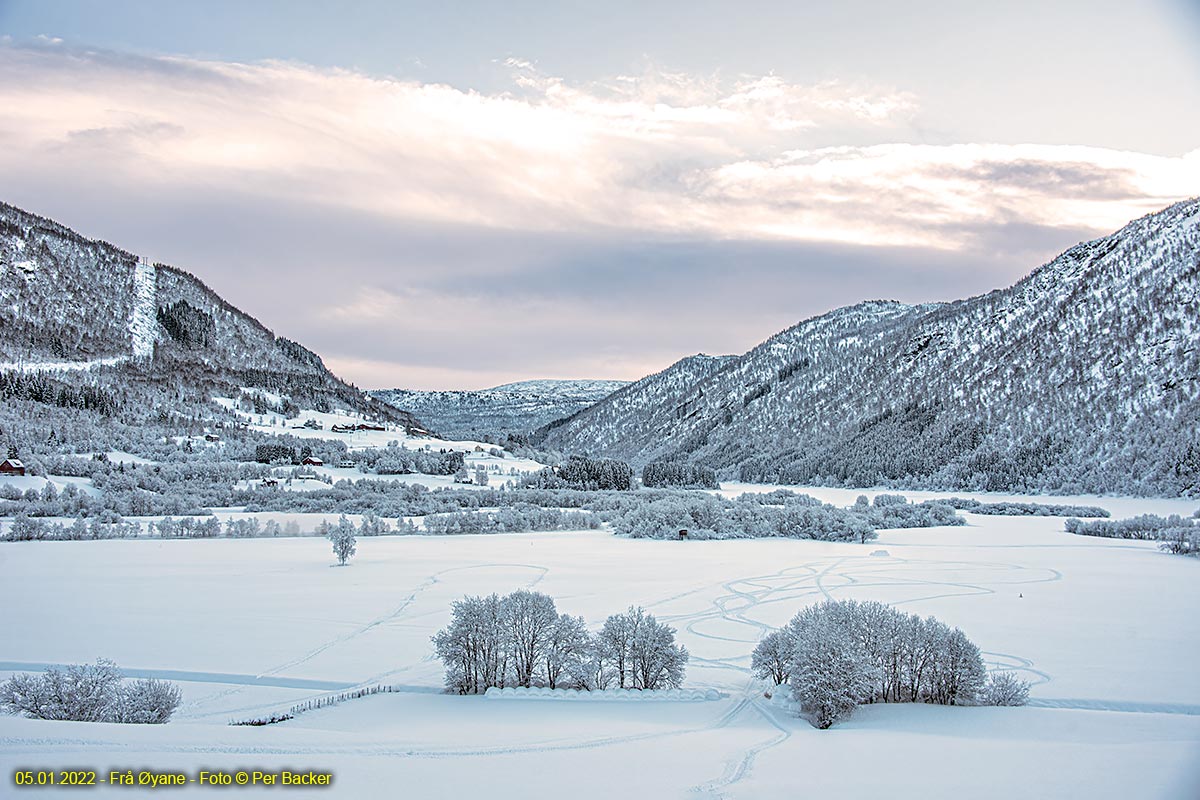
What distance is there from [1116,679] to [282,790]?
14.0m

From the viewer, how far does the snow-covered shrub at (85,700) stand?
428 inches

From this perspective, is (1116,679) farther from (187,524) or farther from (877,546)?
(187,524)

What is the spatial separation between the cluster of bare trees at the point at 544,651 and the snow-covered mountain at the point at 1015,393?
167 feet

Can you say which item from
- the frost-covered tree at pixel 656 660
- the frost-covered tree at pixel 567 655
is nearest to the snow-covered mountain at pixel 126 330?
the frost-covered tree at pixel 567 655

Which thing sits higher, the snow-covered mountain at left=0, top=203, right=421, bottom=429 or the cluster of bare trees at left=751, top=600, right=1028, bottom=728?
the snow-covered mountain at left=0, top=203, right=421, bottom=429

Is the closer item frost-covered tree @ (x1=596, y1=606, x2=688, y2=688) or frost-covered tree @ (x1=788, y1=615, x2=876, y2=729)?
frost-covered tree @ (x1=788, y1=615, x2=876, y2=729)

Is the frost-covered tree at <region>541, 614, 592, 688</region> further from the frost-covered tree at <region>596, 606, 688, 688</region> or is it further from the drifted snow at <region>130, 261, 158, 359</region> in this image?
the drifted snow at <region>130, 261, 158, 359</region>

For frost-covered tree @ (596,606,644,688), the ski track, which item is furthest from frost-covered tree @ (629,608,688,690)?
the ski track

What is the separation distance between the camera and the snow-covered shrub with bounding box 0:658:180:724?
1087cm

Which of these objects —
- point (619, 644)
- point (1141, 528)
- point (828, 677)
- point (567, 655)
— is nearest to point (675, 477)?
point (1141, 528)

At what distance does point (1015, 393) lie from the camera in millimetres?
81938

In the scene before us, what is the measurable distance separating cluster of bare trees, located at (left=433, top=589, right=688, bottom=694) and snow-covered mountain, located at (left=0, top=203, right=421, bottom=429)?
230ft

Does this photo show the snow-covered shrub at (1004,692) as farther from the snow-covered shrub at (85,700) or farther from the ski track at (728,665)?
the snow-covered shrub at (85,700)

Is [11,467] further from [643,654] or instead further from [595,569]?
[643,654]
